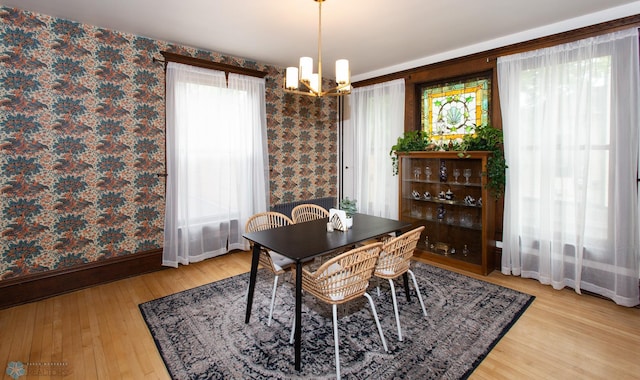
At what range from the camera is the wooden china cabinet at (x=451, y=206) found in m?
3.56

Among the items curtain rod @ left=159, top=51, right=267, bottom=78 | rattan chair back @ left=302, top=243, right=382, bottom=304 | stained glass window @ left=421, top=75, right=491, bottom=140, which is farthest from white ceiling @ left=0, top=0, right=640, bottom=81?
rattan chair back @ left=302, top=243, right=382, bottom=304

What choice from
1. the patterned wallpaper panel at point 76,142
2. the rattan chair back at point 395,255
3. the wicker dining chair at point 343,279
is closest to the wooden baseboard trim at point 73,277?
the patterned wallpaper panel at point 76,142

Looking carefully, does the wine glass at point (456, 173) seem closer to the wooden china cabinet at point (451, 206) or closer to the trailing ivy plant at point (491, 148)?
the wooden china cabinet at point (451, 206)

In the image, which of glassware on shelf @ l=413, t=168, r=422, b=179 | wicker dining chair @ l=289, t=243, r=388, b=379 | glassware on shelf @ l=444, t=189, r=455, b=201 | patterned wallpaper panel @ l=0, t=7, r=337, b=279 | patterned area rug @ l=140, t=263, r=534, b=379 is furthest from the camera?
glassware on shelf @ l=413, t=168, r=422, b=179

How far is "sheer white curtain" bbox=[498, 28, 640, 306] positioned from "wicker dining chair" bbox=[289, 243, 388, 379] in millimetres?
2342

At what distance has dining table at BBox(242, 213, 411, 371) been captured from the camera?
6.40ft

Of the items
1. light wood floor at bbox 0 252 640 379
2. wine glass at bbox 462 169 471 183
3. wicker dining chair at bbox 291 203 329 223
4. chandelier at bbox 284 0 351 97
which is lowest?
light wood floor at bbox 0 252 640 379

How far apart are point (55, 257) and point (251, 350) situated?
2.36 m

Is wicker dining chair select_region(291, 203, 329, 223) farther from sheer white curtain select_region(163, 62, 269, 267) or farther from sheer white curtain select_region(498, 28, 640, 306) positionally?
sheer white curtain select_region(498, 28, 640, 306)

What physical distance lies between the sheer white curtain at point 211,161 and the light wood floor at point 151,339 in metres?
0.86

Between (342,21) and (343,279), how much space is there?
2.46m

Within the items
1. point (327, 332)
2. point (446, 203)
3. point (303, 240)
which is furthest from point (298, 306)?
point (446, 203)

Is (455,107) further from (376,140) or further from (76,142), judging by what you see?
(76,142)

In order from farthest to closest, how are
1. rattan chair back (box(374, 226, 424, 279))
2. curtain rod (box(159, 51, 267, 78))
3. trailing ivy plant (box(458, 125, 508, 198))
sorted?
curtain rod (box(159, 51, 267, 78)) → trailing ivy plant (box(458, 125, 508, 198)) → rattan chair back (box(374, 226, 424, 279))
